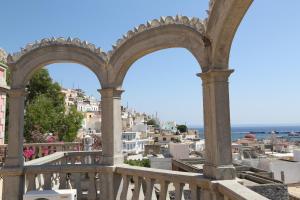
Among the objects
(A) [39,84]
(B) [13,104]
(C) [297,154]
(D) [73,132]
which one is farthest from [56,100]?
(C) [297,154]

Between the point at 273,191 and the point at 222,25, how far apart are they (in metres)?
17.7

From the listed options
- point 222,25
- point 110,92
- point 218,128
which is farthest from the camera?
point 110,92

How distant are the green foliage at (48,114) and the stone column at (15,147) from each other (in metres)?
14.5

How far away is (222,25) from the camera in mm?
5156

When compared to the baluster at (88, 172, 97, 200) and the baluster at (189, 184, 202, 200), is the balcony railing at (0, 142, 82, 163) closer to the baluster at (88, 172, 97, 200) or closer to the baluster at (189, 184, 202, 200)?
the baluster at (88, 172, 97, 200)

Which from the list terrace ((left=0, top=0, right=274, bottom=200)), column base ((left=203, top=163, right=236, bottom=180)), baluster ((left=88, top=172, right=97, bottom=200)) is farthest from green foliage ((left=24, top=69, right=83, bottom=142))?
column base ((left=203, top=163, right=236, bottom=180))

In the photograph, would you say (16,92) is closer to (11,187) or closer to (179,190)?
(11,187)

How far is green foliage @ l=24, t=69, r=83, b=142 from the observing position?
24.2 metres

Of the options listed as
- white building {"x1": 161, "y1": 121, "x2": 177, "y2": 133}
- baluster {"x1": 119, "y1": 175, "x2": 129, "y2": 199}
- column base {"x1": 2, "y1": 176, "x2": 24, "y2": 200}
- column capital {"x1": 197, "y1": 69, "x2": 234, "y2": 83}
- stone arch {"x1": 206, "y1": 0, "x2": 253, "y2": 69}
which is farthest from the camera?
white building {"x1": 161, "y1": 121, "x2": 177, "y2": 133}

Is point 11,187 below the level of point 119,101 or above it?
below

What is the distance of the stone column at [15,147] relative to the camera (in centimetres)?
688

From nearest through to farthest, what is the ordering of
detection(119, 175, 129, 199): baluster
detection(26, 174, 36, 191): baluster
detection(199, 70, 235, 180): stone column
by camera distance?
detection(199, 70, 235, 180): stone column
detection(119, 175, 129, 199): baluster
detection(26, 174, 36, 191): baluster

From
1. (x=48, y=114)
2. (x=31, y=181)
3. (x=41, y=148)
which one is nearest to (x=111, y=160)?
(x=31, y=181)

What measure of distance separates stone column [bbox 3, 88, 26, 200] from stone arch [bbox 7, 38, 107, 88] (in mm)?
320
